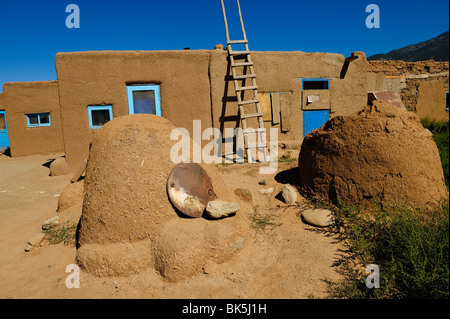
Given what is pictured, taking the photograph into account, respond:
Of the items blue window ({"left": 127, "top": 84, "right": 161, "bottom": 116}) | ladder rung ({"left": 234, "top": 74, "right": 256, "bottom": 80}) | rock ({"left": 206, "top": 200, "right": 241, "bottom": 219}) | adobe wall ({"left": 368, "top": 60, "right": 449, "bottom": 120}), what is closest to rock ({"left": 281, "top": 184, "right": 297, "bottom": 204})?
rock ({"left": 206, "top": 200, "right": 241, "bottom": 219})

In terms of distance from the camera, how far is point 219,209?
2824 millimetres

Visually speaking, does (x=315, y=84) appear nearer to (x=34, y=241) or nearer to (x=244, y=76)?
(x=244, y=76)

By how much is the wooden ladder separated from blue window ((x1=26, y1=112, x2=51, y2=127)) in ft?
27.6

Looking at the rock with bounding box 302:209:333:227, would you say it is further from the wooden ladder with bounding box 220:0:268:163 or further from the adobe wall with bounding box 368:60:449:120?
the adobe wall with bounding box 368:60:449:120

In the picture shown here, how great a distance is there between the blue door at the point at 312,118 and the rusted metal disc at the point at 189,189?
5.41m

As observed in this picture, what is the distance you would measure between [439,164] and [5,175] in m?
9.31

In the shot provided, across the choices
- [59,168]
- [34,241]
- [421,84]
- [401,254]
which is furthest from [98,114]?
[421,84]

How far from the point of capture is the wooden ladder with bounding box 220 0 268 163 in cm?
657

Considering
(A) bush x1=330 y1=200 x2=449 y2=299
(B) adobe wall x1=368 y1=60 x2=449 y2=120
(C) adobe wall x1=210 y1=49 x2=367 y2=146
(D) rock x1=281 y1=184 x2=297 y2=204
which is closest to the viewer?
(A) bush x1=330 y1=200 x2=449 y2=299

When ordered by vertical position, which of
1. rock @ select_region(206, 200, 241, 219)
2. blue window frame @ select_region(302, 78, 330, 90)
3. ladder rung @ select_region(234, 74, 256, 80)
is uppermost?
ladder rung @ select_region(234, 74, 256, 80)

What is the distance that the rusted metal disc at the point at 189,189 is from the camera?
9.15 feet

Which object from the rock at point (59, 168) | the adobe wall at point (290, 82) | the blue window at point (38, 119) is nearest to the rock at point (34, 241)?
the rock at point (59, 168)

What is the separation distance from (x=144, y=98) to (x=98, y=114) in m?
1.17

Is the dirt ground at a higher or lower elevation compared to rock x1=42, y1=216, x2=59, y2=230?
lower
